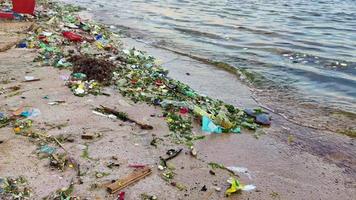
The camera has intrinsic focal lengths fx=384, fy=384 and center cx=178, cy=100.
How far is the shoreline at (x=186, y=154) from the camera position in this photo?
10.2ft

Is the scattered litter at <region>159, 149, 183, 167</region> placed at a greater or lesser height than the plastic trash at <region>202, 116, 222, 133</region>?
greater

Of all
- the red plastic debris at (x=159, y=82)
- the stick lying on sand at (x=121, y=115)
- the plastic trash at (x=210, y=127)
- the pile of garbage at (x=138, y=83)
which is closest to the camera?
the stick lying on sand at (x=121, y=115)

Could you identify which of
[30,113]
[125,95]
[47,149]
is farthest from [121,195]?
[125,95]

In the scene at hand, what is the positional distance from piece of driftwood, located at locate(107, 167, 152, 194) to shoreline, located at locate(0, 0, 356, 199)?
5 centimetres

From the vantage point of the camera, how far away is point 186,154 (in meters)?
3.77

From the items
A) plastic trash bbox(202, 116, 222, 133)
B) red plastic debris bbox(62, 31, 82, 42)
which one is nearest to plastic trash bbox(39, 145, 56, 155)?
plastic trash bbox(202, 116, 222, 133)

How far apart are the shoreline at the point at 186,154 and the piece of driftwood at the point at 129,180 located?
5cm

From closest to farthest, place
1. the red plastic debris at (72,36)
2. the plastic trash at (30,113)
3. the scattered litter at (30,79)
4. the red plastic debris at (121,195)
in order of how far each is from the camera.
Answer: the red plastic debris at (121,195), the plastic trash at (30,113), the scattered litter at (30,79), the red plastic debris at (72,36)

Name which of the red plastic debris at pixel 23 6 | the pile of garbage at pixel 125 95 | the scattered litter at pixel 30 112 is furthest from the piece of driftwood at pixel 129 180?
the red plastic debris at pixel 23 6

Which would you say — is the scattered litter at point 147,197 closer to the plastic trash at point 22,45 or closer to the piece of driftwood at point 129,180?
the piece of driftwood at point 129,180

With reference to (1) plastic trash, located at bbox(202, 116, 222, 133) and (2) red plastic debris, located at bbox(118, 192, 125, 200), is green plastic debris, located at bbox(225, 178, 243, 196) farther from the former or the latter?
(1) plastic trash, located at bbox(202, 116, 222, 133)

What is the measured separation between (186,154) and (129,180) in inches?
33.1

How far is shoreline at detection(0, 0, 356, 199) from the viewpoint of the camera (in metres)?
3.12

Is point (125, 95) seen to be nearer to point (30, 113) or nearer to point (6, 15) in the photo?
point (30, 113)
